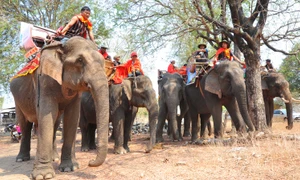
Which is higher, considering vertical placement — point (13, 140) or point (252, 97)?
point (252, 97)

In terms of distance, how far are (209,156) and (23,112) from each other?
462 cm

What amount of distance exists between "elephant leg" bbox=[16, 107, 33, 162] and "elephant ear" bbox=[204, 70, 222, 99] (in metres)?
5.22

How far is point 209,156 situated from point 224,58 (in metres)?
4.67

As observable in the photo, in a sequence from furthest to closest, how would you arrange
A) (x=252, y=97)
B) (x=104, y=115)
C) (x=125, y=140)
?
(x=252, y=97), (x=125, y=140), (x=104, y=115)

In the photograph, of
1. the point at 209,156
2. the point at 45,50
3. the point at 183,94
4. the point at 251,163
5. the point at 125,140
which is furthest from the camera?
the point at 183,94

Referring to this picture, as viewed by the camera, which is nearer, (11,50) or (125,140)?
(125,140)

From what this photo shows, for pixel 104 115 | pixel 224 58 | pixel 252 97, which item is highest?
pixel 224 58

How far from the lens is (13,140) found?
1709cm

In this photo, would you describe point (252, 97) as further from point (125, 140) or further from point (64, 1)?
point (64, 1)

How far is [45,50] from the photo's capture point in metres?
6.06

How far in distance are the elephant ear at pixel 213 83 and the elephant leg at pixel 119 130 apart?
279 cm

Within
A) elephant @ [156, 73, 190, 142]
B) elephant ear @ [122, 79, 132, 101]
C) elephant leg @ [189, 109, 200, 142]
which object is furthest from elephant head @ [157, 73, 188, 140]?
elephant ear @ [122, 79, 132, 101]

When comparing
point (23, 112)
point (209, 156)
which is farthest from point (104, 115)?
point (23, 112)

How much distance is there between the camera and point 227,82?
31.1ft
